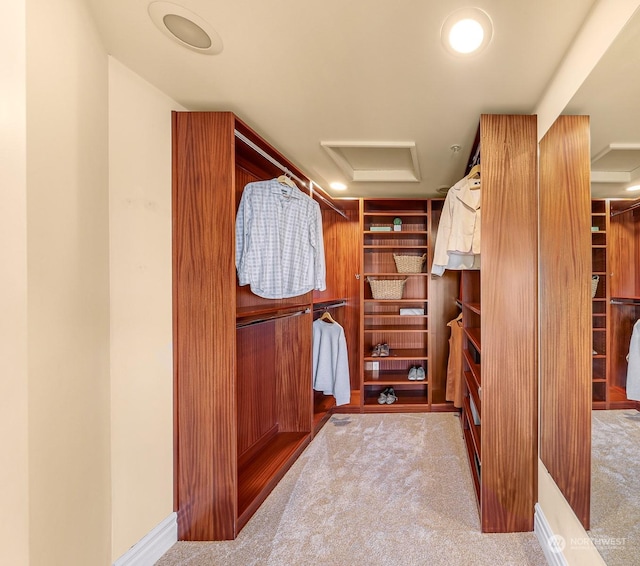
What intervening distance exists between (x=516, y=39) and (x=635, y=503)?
157 centimetres

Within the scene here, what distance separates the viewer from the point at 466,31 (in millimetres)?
1006

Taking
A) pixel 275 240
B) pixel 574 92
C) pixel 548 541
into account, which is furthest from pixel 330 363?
pixel 574 92

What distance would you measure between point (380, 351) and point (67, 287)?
8.70ft

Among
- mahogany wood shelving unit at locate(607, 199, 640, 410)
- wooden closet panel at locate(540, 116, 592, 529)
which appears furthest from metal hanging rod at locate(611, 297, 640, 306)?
wooden closet panel at locate(540, 116, 592, 529)

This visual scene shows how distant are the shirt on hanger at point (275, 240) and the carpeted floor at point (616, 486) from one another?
1.52m

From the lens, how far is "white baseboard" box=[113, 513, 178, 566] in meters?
1.23

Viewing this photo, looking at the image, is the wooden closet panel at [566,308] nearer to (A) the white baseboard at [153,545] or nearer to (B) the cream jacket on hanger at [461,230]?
(B) the cream jacket on hanger at [461,230]

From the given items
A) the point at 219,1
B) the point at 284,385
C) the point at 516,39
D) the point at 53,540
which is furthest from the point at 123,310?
the point at 516,39

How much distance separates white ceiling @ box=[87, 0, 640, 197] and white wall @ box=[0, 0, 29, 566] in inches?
18.2

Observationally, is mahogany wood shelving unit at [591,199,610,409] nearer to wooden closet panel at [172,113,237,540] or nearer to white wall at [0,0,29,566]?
wooden closet panel at [172,113,237,540]

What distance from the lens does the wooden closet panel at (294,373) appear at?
2.32 m

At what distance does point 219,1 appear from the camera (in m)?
0.93

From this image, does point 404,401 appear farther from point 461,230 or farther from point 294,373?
point 461,230

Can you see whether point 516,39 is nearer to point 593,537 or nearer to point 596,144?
point 596,144
